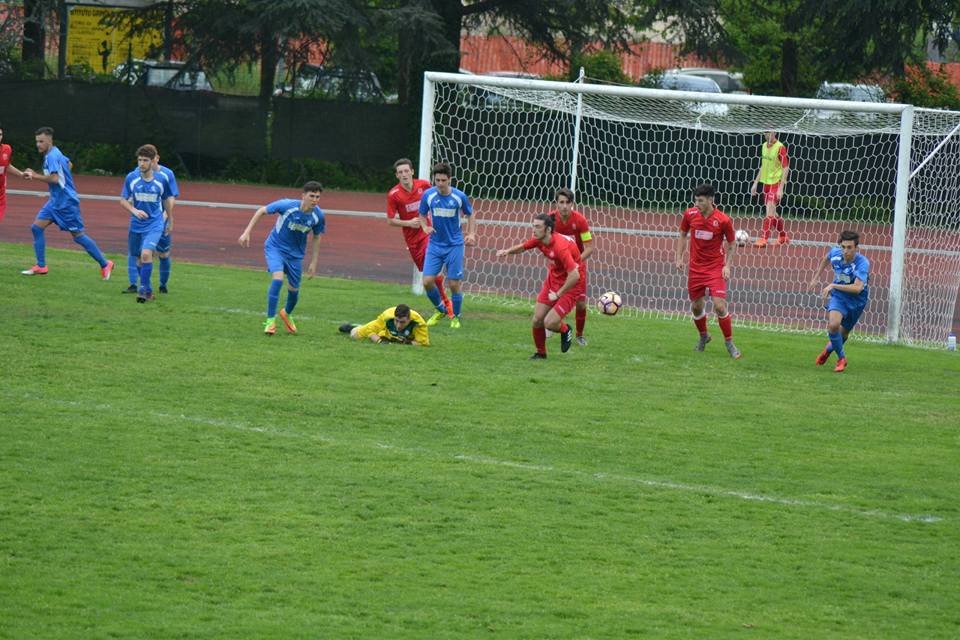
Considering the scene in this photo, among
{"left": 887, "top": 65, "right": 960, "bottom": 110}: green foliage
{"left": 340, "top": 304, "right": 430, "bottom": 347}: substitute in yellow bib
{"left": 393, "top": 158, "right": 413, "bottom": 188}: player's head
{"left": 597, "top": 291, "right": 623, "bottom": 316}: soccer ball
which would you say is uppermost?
{"left": 887, "top": 65, "right": 960, "bottom": 110}: green foliage

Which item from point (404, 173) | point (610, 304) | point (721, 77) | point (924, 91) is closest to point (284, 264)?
point (404, 173)

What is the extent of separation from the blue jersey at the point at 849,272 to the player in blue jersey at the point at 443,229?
408 cm

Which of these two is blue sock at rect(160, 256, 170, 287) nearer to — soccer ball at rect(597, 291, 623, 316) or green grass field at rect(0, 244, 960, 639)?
green grass field at rect(0, 244, 960, 639)

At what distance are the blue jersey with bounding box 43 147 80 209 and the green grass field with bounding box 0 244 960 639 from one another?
298 centimetres

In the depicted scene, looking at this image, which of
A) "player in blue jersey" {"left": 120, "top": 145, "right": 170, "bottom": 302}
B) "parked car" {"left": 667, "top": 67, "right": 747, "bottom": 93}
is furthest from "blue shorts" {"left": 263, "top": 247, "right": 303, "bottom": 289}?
"parked car" {"left": 667, "top": 67, "right": 747, "bottom": 93}

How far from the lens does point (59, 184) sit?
1705 centimetres

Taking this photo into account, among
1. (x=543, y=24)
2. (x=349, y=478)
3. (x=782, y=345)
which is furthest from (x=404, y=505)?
(x=543, y=24)

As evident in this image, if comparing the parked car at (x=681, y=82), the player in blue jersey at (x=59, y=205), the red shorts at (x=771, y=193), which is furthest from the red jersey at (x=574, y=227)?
the parked car at (x=681, y=82)

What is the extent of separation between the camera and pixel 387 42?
35281mm

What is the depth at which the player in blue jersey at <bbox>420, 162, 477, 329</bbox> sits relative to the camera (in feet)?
50.1

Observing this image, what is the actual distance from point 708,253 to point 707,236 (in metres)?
0.21

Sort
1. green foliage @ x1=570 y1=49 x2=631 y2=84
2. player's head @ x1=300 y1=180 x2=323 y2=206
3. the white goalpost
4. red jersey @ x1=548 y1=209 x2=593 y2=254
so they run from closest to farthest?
player's head @ x1=300 y1=180 x2=323 y2=206, red jersey @ x1=548 y1=209 x2=593 y2=254, the white goalpost, green foliage @ x1=570 y1=49 x2=631 y2=84

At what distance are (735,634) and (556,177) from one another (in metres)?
17.7

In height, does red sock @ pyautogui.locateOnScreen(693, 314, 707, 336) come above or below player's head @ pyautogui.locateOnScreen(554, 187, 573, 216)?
below
